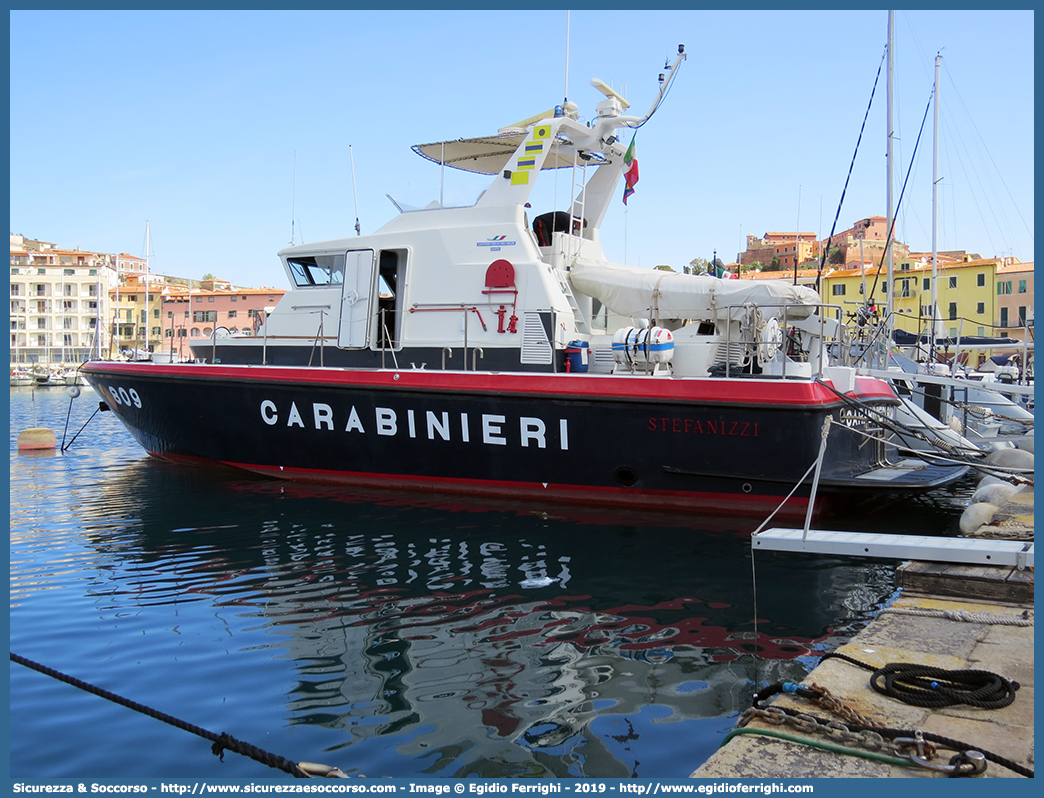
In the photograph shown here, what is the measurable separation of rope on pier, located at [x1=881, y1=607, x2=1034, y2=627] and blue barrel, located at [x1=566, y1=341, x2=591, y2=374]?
446cm

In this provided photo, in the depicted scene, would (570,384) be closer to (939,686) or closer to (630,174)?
(630,174)

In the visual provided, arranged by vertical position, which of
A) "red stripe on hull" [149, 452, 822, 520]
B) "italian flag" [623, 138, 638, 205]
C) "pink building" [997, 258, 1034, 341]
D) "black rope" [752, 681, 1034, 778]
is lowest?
"red stripe on hull" [149, 452, 822, 520]

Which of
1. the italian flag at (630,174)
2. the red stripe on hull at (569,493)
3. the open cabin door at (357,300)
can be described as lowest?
the red stripe on hull at (569,493)

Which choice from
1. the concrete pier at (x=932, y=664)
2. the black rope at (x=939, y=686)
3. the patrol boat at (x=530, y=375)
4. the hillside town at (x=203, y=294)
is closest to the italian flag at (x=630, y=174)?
the patrol boat at (x=530, y=375)

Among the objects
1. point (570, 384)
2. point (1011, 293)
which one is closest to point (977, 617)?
point (570, 384)

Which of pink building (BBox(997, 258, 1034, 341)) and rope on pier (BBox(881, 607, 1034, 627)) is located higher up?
pink building (BBox(997, 258, 1034, 341))

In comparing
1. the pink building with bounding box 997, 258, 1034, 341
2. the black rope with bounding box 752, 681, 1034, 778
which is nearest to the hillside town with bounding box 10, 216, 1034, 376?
the pink building with bounding box 997, 258, 1034, 341

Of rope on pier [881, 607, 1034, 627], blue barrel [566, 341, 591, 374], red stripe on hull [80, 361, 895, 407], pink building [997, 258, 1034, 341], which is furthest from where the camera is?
pink building [997, 258, 1034, 341]

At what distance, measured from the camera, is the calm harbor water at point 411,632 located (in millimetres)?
3145

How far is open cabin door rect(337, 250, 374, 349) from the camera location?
9.12 meters

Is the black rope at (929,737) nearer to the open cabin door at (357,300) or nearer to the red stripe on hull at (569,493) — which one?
the red stripe on hull at (569,493)

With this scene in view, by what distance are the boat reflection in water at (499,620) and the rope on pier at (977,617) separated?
51 cm

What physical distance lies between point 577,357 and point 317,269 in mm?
3730

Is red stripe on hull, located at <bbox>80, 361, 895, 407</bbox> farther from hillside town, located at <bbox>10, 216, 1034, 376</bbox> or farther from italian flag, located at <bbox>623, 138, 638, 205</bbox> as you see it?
hillside town, located at <bbox>10, 216, 1034, 376</bbox>
